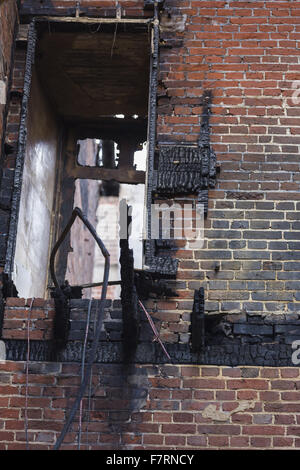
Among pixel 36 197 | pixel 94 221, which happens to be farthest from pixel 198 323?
pixel 94 221

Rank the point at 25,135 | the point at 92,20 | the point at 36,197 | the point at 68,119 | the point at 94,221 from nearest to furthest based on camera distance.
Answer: the point at 25,135 < the point at 92,20 < the point at 36,197 < the point at 68,119 < the point at 94,221

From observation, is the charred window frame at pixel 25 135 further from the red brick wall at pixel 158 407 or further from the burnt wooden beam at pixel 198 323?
the red brick wall at pixel 158 407

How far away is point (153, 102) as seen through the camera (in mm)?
5566

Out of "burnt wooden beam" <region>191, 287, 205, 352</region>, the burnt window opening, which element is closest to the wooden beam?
the burnt window opening

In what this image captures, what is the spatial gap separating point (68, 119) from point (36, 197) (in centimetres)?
150

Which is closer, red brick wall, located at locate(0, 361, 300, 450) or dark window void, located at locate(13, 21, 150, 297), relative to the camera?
red brick wall, located at locate(0, 361, 300, 450)

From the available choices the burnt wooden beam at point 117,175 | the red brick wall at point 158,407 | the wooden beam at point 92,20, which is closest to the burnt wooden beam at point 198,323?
the red brick wall at point 158,407

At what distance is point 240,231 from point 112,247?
11.3m

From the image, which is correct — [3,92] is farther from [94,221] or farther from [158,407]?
[94,221]

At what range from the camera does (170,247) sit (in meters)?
5.16

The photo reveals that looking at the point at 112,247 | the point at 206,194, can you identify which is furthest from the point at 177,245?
the point at 112,247

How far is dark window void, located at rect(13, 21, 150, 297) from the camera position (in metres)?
5.99

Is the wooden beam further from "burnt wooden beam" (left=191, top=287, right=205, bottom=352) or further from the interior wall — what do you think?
"burnt wooden beam" (left=191, top=287, right=205, bottom=352)

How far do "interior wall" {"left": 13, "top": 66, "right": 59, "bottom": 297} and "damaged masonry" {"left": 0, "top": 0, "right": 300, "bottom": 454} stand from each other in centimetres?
4
